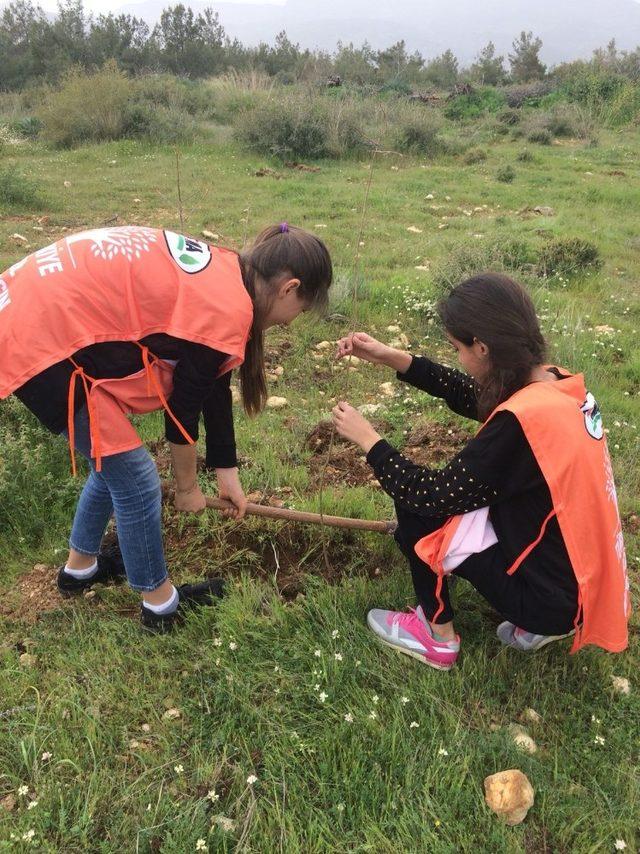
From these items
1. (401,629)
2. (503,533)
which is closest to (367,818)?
(401,629)

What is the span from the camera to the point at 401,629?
197 centimetres

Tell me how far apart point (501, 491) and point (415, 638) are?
590 millimetres

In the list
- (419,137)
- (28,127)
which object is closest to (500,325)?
(419,137)

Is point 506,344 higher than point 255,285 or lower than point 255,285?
lower

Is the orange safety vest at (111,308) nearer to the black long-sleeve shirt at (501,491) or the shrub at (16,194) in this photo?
the black long-sleeve shirt at (501,491)

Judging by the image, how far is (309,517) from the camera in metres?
2.26

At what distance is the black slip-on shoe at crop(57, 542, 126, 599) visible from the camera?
86.6 inches

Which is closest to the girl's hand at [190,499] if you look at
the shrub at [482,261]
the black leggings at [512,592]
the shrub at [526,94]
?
the black leggings at [512,592]

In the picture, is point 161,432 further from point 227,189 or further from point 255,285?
point 227,189

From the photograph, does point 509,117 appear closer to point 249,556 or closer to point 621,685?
point 249,556

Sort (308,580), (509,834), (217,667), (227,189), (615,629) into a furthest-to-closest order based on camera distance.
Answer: (227,189) < (308,580) < (217,667) < (615,629) < (509,834)

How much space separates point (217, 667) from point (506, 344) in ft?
4.29

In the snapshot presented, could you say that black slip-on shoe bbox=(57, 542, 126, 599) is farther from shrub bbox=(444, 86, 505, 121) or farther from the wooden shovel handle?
shrub bbox=(444, 86, 505, 121)

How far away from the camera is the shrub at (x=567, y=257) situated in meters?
5.59
